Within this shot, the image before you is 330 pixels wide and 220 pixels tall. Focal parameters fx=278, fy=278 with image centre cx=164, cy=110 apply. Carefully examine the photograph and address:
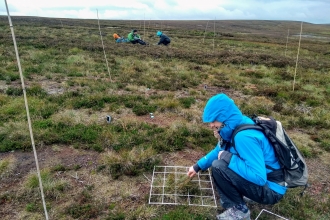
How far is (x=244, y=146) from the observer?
3.00 metres

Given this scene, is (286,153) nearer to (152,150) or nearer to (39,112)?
(152,150)

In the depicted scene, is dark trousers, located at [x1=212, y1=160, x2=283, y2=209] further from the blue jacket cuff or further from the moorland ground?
the moorland ground

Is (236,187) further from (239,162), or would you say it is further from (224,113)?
(224,113)

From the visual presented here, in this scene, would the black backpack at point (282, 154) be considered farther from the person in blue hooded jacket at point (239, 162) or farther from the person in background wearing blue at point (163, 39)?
the person in background wearing blue at point (163, 39)

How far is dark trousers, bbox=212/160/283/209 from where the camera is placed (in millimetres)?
3234

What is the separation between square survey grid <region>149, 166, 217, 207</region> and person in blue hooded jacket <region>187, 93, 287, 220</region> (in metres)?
0.51

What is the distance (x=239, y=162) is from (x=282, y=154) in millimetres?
479

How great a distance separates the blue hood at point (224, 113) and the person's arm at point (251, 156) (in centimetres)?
18

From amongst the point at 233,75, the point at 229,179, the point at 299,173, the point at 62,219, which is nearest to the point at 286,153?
the point at 299,173

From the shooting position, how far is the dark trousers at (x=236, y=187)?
3.23m

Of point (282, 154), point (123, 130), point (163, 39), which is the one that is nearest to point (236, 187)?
point (282, 154)

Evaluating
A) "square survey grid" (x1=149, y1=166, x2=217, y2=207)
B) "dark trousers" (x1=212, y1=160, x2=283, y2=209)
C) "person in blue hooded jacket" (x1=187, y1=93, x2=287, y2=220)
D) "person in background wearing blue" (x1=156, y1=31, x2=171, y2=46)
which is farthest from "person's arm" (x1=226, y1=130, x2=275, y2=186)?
"person in background wearing blue" (x1=156, y1=31, x2=171, y2=46)

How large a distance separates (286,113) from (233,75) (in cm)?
479

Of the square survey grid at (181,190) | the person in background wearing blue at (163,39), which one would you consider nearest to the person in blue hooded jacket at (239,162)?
the square survey grid at (181,190)
